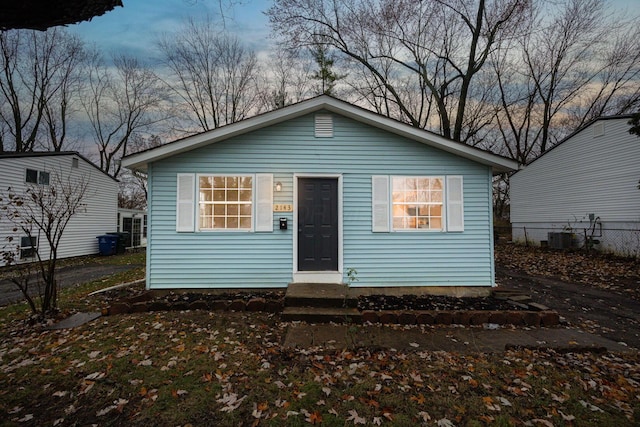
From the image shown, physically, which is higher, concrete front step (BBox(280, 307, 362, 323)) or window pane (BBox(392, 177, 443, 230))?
window pane (BBox(392, 177, 443, 230))

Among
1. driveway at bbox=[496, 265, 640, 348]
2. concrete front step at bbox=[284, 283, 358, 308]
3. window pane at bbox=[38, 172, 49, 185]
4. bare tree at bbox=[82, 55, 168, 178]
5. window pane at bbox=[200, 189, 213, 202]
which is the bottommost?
driveway at bbox=[496, 265, 640, 348]

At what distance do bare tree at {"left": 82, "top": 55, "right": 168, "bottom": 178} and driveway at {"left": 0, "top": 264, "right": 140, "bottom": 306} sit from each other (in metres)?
13.8

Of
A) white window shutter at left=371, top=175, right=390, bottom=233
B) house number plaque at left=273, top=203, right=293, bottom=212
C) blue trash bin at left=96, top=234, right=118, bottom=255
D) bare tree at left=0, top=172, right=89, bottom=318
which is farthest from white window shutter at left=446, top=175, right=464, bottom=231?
blue trash bin at left=96, top=234, right=118, bottom=255

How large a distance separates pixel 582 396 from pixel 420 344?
1684 millimetres

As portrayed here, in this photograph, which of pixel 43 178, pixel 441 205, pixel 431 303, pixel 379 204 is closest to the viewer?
pixel 431 303

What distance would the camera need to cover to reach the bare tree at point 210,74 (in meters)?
19.3

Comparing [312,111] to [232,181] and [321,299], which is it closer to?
[232,181]

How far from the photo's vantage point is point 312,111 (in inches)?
258

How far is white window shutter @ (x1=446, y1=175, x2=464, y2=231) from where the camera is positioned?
6.64 meters

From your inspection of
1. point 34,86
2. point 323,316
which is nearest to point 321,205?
point 323,316

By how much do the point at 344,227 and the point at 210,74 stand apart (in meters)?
18.5

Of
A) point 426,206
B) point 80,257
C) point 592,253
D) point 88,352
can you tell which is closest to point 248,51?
point 80,257

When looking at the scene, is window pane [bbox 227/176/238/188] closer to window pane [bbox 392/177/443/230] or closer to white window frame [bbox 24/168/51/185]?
window pane [bbox 392/177/443/230]

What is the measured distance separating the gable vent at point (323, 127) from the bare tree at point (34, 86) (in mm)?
22090
